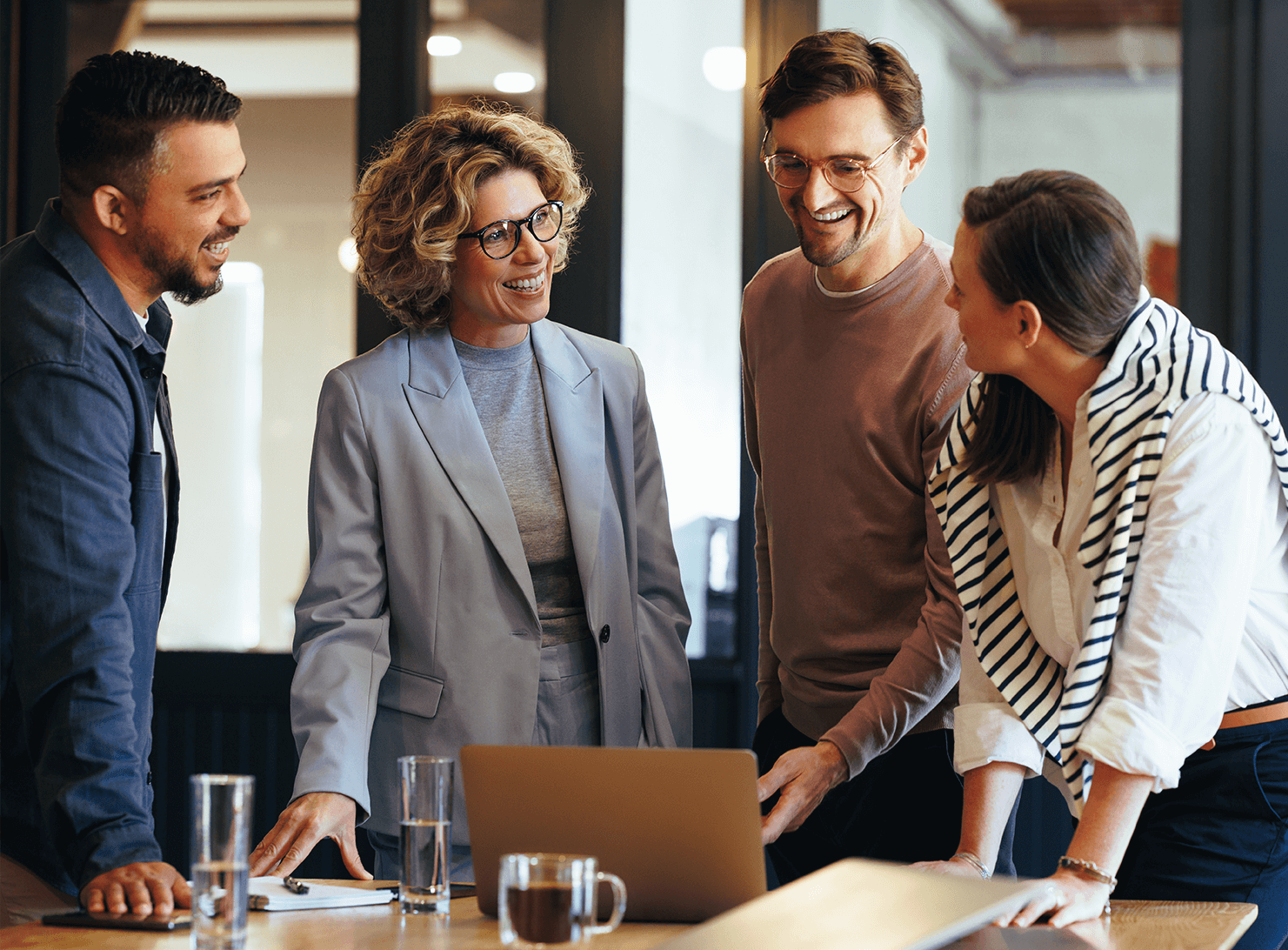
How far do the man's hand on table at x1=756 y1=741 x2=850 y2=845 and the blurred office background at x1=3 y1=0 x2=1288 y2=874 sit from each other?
1.48 metres

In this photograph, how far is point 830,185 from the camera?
6.44 feet

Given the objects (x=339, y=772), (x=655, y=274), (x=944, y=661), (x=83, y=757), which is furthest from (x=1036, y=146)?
(x=83, y=757)

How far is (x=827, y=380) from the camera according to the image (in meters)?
2.07

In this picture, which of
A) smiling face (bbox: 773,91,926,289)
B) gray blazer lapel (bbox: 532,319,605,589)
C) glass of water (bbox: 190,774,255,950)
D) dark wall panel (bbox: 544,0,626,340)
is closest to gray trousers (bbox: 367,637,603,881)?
gray blazer lapel (bbox: 532,319,605,589)

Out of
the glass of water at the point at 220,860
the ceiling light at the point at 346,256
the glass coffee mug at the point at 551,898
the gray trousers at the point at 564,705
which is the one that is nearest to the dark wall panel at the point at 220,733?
the ceiling light at the point at 346,256

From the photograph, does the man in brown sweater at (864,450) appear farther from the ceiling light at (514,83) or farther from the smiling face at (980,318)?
the ceiling light at (514,83)

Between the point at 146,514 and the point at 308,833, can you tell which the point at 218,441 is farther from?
the point at 308,833

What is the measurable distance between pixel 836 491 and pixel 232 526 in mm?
2116

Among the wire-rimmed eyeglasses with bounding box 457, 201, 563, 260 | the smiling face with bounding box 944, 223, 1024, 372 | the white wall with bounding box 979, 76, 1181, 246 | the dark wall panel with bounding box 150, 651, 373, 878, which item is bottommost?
the dark wall panel with bounding box 150, 651, 373, 878

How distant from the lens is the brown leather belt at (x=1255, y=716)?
5.02ft

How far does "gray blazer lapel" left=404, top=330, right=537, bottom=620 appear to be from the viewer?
1.98 meters

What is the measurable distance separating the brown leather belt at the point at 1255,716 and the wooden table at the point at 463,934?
0.23 m

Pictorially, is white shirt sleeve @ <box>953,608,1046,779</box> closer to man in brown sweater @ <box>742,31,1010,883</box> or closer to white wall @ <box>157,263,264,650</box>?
man in brown sweater @ <box>742,31,1010,883</box>

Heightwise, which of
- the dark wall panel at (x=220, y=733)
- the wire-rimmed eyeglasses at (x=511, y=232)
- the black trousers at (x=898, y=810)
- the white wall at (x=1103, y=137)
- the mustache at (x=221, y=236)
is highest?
the white wall at (x=1103, y=137)
